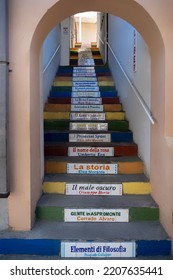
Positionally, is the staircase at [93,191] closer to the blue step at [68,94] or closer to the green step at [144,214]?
the green step at [144,214]

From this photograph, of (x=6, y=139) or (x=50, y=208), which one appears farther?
(x=50, y=208)

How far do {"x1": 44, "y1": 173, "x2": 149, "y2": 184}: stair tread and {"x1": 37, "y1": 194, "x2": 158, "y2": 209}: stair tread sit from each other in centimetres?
19

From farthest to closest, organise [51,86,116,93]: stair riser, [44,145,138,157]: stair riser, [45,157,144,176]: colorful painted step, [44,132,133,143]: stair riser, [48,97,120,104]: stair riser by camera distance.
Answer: [51,86,116,93]: stair riser → [48,97,120,104]: stair riser → [44,132,133,143]: stair riser → [44,145,138,157]: stair riser → [45,157,144,176]: colorful painted step

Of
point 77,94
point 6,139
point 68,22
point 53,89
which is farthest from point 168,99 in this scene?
point 68,22

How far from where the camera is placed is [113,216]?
8.82 ft

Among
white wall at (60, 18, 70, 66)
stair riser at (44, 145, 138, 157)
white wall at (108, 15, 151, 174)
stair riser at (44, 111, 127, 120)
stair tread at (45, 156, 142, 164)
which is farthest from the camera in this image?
white wall at (60, 18, 70, 66)

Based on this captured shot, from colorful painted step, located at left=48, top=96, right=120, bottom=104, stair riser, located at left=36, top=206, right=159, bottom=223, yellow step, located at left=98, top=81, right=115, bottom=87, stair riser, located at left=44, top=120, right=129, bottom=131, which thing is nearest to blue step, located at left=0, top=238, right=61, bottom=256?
stair riser, located at left=36, top=206, right=159, bottom=223

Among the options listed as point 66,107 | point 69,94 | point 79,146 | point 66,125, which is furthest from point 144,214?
point 69,94

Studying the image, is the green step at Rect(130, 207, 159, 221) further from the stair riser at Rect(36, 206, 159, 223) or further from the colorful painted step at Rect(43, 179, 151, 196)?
the colorful painted step at Rect(43, 179, 151, 196)

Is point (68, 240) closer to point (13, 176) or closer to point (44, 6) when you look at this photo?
point (13, 176)

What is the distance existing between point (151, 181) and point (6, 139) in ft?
5.32

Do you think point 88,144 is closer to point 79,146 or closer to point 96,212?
point 79,146

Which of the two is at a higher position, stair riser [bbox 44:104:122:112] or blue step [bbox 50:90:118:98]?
blue step [bbox 50:90:118:98]

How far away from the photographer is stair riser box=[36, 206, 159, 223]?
269cm
